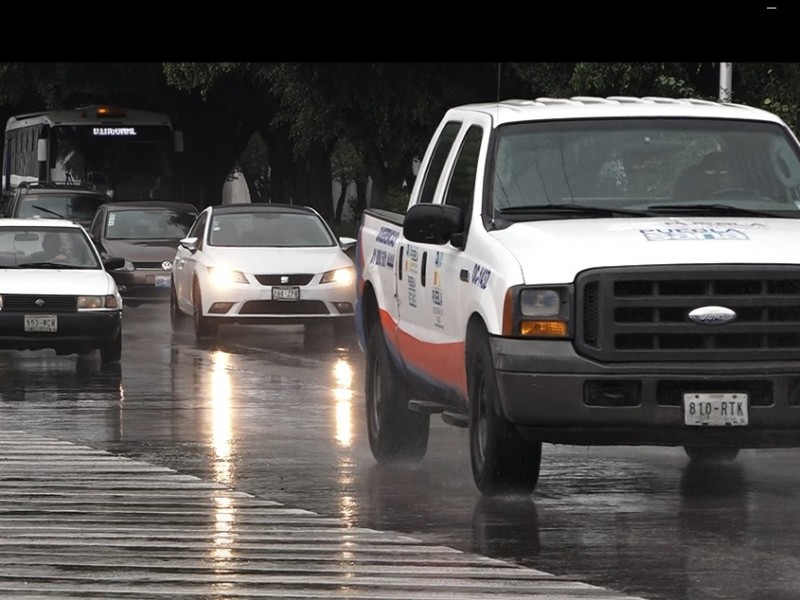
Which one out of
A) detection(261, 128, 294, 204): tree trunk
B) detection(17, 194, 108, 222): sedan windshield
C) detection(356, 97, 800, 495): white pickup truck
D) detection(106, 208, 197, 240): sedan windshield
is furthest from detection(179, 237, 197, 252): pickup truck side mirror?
detection(261, 128, 294, 204): tree trunk

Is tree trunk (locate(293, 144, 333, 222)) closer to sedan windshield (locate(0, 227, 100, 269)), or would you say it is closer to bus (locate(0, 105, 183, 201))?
bus (locate(0, 105, 183, 201))

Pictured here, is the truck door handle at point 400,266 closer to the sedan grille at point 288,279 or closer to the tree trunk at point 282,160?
the sedan grille at point 288,279

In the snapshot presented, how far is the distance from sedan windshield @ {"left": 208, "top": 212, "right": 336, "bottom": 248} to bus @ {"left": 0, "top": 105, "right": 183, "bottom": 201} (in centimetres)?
1688

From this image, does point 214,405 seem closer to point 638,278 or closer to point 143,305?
point 638,278

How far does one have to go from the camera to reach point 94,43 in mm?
44656

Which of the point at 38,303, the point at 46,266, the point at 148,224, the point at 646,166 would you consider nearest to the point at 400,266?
the point at 646,166

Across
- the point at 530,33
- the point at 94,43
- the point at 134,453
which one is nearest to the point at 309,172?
the point at 94,43

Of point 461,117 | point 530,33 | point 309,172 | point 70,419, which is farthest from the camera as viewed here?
point 309,172

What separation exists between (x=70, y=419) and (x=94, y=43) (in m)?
30.1

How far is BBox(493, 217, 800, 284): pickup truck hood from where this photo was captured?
10273 mm

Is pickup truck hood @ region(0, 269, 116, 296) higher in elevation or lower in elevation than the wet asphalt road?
higher

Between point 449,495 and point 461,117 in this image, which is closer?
point 449,495

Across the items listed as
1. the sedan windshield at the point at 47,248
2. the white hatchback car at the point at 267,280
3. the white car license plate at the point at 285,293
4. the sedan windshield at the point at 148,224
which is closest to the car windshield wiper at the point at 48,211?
the sedan windshield at the point at 148,224

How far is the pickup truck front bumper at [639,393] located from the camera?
1021 centimetres
